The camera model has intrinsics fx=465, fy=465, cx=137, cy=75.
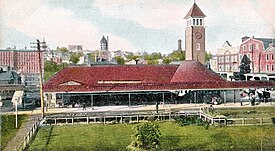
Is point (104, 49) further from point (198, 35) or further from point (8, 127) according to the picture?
point (8, 127)

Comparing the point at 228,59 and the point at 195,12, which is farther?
the point at 228,59

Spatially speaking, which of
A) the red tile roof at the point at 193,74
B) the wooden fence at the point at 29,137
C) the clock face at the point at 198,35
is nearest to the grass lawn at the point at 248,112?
the red tile roof at the point at 193,74

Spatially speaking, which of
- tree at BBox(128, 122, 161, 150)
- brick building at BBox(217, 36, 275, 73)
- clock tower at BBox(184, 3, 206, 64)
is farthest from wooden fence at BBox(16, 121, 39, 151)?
brick building at BBox(217, 36, 275, 73)

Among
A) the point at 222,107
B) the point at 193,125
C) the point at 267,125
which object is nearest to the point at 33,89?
the point at 193,125

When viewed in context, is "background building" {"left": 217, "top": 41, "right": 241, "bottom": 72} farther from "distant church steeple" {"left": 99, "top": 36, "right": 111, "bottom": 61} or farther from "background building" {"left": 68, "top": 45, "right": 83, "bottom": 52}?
"background building" {"left": 68, "top": 45, "right": 83, "bottom": 52}

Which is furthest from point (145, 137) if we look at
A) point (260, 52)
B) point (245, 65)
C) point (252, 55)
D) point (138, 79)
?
point (252, 55)
